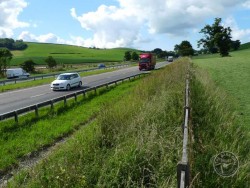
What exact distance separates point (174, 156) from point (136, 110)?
390 centimetres

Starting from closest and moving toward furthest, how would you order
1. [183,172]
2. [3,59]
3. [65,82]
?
[183,172] → [65,82] → [3,59]

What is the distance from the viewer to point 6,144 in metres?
10.7

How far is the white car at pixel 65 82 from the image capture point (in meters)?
30.9

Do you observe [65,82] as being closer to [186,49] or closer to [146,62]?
[146,62]

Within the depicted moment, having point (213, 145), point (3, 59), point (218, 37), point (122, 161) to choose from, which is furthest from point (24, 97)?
point (218, 37)

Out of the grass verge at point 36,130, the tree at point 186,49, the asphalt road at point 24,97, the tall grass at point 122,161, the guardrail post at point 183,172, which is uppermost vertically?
the guardrail post at point 183,172

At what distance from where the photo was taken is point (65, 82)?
3133 cm

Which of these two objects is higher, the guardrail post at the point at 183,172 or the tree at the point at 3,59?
the guardrail post at the point at 183,172

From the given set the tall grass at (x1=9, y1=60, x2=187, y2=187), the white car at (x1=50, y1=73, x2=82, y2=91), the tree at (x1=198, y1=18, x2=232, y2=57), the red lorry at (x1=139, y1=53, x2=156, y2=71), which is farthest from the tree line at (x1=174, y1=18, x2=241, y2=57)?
the tall grass at (x1=9, y1=60, x2=187, y2=187)

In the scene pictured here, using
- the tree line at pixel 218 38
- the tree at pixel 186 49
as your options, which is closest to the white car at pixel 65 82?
the tree line at pixel 218 38

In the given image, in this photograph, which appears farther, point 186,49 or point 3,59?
point 186,49

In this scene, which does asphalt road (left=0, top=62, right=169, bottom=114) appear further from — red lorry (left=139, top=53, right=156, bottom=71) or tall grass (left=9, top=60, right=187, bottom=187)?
red lorry (left=139, top=53, right=156, bottom=71)

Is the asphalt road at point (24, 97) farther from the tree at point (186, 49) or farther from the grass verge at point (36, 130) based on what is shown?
the tree at point (186, 49)

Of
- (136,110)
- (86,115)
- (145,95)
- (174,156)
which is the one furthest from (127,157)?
(86,115)
